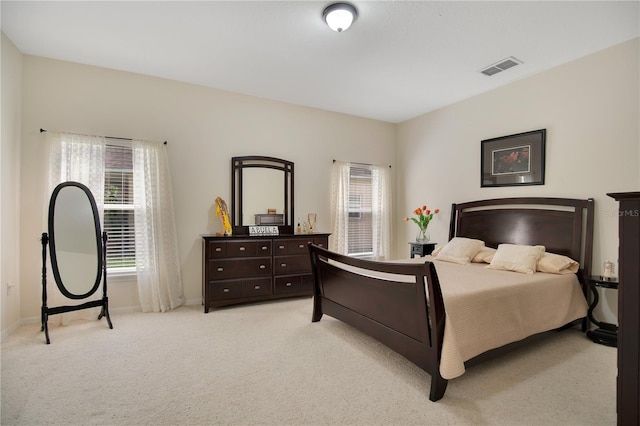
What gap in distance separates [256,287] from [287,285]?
42cm

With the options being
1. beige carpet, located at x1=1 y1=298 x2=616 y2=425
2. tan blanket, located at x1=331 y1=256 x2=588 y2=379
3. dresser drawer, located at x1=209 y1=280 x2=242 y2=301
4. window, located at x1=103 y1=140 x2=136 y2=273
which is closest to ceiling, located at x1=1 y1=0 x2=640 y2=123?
window, located at x1=103 y1=140 x2=136 y2=273

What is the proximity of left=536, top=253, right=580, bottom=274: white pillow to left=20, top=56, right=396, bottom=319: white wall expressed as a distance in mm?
2879

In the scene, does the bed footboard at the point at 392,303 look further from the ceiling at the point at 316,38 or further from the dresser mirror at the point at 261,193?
the ceiling at the point at 316,38

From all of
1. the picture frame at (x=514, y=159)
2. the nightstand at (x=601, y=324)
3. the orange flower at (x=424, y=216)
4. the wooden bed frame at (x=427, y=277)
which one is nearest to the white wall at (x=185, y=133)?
the orange flower at (x=424, y=216)

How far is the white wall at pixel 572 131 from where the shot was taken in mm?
3049

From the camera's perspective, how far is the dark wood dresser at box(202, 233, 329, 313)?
148 inches

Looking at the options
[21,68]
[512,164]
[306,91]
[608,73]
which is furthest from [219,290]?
[608,73]

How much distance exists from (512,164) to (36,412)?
4948mm

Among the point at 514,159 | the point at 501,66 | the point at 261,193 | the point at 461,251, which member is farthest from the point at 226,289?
the point at 501,66

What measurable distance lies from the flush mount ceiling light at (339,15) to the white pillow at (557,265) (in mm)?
2951

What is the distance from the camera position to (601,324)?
3.06 m

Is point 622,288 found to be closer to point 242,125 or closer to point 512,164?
point 512,164

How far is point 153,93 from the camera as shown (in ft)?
12.7

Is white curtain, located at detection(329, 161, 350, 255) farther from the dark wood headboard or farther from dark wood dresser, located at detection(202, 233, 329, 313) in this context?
the dark wood headboard
